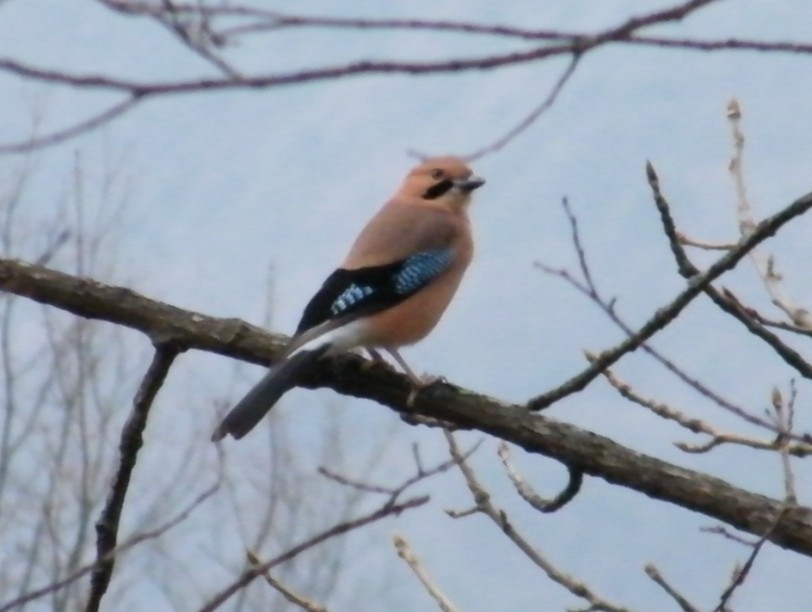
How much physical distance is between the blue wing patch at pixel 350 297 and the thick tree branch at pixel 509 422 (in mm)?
547

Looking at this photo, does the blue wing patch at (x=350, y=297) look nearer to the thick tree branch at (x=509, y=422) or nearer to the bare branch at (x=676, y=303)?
the thick tree branch at (x=509, y=422)

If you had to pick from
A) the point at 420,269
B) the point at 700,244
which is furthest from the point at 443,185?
the point at 700,244

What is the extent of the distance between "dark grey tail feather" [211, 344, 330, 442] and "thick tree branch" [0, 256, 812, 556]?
10 centimetres

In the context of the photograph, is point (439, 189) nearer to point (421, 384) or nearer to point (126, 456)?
point (421, 384)

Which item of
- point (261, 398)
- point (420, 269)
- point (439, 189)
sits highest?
point (439, 189)

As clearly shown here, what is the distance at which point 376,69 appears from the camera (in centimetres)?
71

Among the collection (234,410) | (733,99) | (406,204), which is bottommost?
(234,410)

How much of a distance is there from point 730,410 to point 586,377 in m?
0.22

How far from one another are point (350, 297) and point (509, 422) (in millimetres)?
750

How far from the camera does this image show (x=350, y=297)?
2.44 meters

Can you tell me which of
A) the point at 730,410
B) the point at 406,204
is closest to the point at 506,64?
the point at 730,410

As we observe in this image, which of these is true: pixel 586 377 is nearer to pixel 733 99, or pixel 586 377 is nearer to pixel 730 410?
pixel 730 410

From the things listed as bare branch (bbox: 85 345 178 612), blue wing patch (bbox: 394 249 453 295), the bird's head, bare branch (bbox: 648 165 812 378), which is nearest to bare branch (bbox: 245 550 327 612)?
bare branch (bbox: 85 345 178 612)

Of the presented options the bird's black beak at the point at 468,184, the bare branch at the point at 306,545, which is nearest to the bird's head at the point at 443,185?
the bird's black beak at the point at 468,184
